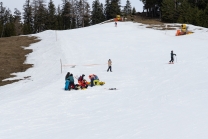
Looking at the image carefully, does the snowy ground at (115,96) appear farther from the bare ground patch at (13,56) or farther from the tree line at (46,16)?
the tree line at (46,16)

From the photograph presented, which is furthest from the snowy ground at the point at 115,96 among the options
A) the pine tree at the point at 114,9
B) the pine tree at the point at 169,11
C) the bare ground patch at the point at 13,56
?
the pine tree at the point at 114,9

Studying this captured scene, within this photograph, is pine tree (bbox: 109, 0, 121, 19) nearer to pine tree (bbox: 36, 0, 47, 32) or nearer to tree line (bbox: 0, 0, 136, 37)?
tree line (bbox: 0, 0, 136, 37)

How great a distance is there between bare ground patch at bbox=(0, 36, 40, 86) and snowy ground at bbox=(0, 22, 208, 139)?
1.39 metres

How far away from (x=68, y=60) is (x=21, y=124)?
2082cm

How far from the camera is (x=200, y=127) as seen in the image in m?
9.70

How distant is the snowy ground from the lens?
1039 cm

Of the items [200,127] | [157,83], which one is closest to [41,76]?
[157,83]

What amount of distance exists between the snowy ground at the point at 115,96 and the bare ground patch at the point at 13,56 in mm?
1392

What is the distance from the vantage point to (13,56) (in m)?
35.9

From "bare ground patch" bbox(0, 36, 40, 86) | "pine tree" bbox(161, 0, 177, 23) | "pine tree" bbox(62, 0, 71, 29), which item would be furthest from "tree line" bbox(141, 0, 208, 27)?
"bare ground patch" bbox(0, 36, 40, 86)

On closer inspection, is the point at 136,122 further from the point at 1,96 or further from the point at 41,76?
the point at 41,76

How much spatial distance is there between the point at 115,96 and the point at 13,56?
23.0m

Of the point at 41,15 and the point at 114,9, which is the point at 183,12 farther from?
the point at 41,15

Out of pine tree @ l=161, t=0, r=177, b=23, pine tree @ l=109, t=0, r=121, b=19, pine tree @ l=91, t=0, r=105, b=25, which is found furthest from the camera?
pine tree @ l=91, t=0, r=105, b=25
